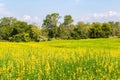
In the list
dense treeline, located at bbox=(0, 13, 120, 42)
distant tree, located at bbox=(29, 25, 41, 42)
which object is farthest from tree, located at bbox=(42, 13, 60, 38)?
distant tree, located at bbox=(29, 25, 41, 42)

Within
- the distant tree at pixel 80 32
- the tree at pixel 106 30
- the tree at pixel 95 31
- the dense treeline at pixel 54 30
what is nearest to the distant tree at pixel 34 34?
the dense treeline at pixel 54 30

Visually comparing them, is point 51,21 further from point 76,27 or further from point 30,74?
point 30,74

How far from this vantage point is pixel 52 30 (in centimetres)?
9488

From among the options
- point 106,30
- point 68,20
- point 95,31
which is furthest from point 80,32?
point 68,20

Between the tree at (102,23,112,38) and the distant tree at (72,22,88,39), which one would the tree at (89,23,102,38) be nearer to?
the tree at (102,23,112,38)

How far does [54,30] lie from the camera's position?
94875mm

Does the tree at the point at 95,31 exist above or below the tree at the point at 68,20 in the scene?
below

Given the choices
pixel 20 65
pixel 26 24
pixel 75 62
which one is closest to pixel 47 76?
pixel 20 65

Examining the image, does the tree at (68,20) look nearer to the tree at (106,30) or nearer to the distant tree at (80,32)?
the distant tree at (80,32)

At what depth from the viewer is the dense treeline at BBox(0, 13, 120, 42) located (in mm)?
80000

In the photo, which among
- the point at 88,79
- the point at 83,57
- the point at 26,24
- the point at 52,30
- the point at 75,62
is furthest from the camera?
the point at 52,30

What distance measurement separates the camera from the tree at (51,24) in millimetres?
94500

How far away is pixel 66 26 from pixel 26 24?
20.2m

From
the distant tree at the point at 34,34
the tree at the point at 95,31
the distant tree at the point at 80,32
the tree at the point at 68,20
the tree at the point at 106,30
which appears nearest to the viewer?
the distant tree at the point at 34,34
